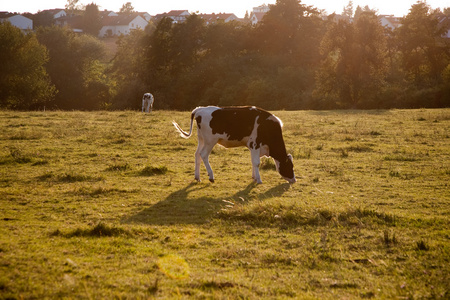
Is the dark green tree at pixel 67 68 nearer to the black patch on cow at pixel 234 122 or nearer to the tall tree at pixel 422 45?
the tall tree at pixel 422 45

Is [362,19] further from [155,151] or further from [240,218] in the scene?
[240,218]

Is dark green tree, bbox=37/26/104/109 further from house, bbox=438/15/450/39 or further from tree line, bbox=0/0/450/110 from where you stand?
house, bbox=438/15/450/39

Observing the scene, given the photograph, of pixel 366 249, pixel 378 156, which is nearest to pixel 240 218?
pixel 366 249

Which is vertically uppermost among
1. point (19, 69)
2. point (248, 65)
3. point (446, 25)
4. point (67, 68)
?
point (446, 25)

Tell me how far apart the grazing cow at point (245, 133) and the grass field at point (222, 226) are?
60 centimetres

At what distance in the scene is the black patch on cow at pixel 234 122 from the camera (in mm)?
11414

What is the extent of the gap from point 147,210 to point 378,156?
8.88 meters

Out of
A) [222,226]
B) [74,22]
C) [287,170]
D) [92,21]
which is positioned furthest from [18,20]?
[222,226]

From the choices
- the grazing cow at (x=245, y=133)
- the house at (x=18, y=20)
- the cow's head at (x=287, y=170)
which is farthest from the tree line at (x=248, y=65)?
the house at (x=18, y=20)

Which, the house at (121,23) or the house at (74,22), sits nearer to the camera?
the house at (74,22)

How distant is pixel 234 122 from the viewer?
1144 centimetres

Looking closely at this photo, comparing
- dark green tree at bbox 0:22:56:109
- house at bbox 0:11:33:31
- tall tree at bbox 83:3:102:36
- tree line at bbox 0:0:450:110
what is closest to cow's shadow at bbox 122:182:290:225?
tree line at bbox 0:0:450:110

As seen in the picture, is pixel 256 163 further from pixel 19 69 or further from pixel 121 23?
pixel 121 23

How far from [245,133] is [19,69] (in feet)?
126
